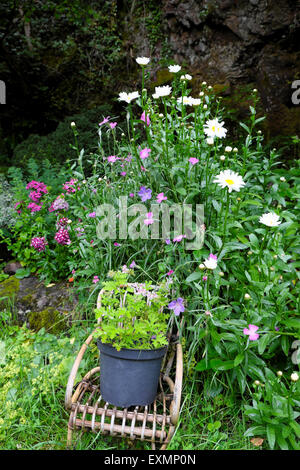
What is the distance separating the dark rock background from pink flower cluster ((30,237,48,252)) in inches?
90.7

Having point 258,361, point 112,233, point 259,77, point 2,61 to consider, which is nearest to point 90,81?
point 2,61

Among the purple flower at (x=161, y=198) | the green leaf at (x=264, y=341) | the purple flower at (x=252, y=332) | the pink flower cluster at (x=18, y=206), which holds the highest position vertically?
the pink flower cluster at (x=18, y=206)

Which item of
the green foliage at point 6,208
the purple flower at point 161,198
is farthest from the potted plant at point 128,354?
the green foliage at point 6,208

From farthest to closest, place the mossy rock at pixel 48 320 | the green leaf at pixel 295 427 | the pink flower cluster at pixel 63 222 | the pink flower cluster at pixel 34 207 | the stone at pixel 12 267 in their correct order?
the stone at pixel 12 267
the pink flower cluster at pixel 34 207
the pink flower cluster at pixel 63 222
the mossy rock at pixel 48 320
the green leaf at pixel 295 427

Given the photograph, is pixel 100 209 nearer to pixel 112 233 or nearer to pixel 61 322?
pixel 112 233

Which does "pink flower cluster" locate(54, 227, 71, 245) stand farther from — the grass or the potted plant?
the potted plant

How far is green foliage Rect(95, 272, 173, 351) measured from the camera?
166cm

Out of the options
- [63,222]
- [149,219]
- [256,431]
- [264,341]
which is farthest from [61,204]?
[256,431]

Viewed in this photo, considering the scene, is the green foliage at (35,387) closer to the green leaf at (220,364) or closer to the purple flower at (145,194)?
the green leaf at (220,364)

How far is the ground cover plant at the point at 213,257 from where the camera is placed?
1.67 metres

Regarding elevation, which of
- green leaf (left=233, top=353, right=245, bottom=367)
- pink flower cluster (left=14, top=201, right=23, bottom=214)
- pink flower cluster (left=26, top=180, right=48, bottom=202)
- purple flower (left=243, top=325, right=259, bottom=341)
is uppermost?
pink flower cluster (left=26, top=180, right=48, bottom=202)

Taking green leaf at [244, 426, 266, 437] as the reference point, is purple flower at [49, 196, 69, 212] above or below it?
above

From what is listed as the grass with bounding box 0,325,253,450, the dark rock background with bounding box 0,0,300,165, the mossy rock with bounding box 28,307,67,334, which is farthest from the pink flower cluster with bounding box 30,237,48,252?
the dark rock background with bounding box 0,0,300,165

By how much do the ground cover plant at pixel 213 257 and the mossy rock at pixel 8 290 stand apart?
56 centimetres
